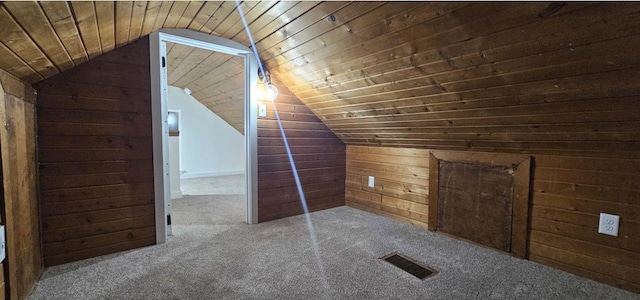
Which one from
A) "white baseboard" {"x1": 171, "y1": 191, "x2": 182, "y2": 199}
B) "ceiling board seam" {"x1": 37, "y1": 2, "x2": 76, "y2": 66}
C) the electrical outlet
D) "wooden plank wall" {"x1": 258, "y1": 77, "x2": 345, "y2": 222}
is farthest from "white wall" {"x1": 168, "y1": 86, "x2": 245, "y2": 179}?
the electrical outlet

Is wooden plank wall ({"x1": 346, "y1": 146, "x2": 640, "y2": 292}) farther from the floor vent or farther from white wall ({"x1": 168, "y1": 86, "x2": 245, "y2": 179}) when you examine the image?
white wall ({"x1": 168, "y1": 86, "x2": 245, "y2": 179})

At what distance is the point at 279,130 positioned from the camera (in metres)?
2.84

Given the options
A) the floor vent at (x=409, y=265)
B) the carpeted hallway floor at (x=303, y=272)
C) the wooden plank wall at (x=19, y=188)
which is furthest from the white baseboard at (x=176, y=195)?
the floor vent at (x=409, y=265)

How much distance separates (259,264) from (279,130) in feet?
4.29

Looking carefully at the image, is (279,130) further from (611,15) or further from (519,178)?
(611,15)

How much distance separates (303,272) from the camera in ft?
5.96

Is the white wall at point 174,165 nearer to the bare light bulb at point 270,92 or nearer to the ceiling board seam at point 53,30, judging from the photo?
the bare light bulb at point 270,92

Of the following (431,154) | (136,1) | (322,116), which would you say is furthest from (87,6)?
(431,154)

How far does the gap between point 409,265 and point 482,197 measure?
85 cm

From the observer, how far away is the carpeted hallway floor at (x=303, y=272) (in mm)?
1596

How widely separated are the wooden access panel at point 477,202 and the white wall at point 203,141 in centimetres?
453

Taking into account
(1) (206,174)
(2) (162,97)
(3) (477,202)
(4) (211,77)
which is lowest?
(1) (206,174)

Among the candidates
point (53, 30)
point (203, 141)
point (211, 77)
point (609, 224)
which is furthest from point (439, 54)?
point (203, 141)

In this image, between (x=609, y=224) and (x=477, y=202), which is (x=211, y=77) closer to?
(x=477, y=202)
